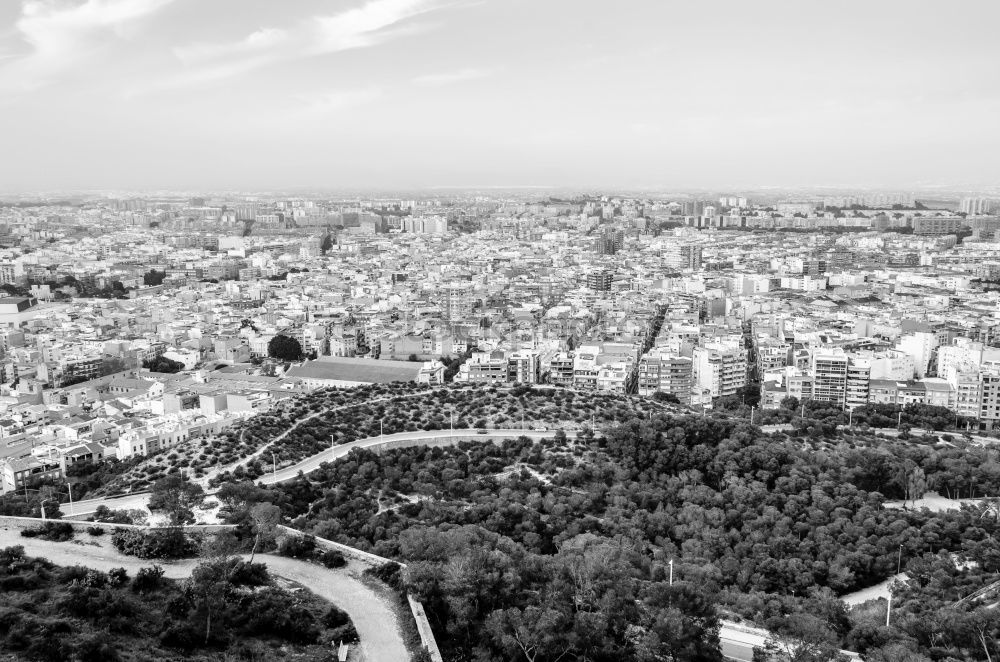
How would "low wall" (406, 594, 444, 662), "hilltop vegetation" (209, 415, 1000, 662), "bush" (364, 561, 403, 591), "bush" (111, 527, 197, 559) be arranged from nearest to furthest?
"low wall" (406, 594, 444, 662) → "hilltop vegetation" (209, 415, 1000, 662) → "bush" (364, 561, 403, 591) → "bush" (111, 527, 197, 559)

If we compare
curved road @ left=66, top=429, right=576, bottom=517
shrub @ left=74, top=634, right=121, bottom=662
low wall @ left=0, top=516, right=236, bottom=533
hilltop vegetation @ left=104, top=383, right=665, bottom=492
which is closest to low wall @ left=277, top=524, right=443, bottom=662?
low wall @ left=0, top=516, right=236, bottom=533

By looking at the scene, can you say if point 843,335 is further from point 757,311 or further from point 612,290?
point 612,290

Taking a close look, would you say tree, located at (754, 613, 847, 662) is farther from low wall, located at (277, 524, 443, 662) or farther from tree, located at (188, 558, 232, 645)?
tree, located at (188, 558, 232, 645)

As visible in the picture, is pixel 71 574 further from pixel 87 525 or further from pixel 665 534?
pixel 665 534

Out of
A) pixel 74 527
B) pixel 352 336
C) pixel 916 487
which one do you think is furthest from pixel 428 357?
pixel 74 527

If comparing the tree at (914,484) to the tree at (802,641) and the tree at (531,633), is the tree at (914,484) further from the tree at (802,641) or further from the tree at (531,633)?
the tree at (531,633)

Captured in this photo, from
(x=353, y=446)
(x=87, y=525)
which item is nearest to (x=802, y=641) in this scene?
(x=87, y=525)
